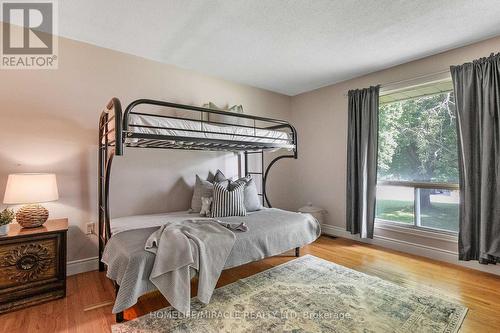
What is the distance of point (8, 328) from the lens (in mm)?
1680

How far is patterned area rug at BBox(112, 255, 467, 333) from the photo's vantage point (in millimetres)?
1687

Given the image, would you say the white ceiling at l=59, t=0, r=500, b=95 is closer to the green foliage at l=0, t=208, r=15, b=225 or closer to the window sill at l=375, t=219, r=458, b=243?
the green foliage at l=0, t=208, r=15, b=225

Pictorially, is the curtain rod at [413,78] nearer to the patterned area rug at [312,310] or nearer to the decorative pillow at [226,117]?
the decorative pillow at [226,117]

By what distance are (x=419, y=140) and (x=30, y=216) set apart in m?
4.20

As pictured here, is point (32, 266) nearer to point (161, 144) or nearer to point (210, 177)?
point (161, 144)

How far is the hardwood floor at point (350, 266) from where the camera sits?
1.73 meters

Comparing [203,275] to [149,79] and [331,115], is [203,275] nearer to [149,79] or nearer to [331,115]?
[149,79]

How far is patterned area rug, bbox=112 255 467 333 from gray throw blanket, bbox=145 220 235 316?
19 cm

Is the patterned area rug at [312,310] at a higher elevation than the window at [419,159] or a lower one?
lower

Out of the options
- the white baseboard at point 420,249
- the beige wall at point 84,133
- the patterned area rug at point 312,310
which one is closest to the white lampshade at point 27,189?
the beige wall at point 84,133

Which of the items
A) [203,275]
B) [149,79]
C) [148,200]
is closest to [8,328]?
[203,275]

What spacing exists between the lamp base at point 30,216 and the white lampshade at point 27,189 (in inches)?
5.2

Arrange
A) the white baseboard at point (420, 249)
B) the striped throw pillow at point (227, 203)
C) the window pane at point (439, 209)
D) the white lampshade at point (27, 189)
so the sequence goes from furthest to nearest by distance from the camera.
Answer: the window pane at point (439, 209)
the striped throw pillow at point (227, 203)
the white baseboard at point (420, 249)
the white lampshade at point (27, 189)

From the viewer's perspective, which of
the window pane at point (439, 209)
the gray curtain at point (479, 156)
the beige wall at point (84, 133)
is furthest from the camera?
the window pane at point (439, 209)
